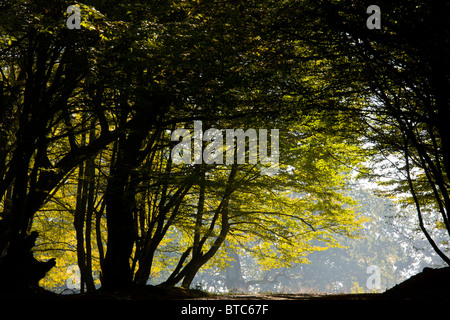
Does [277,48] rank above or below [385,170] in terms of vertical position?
above

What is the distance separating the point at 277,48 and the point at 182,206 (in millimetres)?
6166

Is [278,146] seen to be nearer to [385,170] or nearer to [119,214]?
[385,170]

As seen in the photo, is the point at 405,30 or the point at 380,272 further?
the point at 380,272

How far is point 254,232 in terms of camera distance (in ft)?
44.7

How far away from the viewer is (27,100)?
19.6 ft

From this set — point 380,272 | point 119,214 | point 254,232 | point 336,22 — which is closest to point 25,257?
point 119,214

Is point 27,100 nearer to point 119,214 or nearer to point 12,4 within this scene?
point 12,4

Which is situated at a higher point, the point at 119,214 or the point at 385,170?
the point at 385,170

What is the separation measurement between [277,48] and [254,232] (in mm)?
8530
